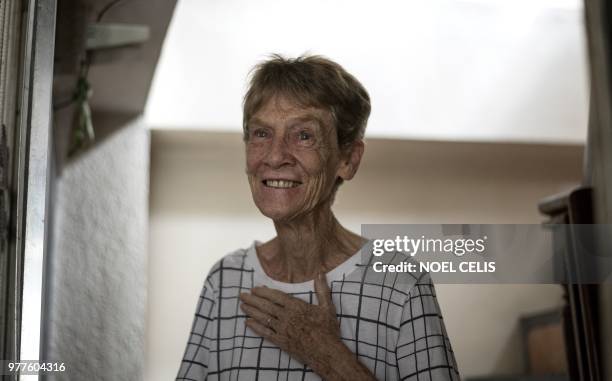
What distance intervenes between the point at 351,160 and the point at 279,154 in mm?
168

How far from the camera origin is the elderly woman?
5.28 feet

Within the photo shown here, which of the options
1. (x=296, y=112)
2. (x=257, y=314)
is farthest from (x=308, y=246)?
(x=296, y=112)

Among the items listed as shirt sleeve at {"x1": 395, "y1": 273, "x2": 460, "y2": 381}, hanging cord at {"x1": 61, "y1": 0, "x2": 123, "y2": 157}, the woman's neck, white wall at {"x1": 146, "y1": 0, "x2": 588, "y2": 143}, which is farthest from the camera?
hanging cord at {"x1": 61, "y1": 0, "x2": 123, "y2": 157}

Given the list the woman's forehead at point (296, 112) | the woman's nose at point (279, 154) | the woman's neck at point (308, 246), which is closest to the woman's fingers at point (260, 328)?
the woman's neck at point (308, 246)

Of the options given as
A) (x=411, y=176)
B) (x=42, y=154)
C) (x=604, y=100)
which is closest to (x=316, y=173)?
(x=411, y=176)

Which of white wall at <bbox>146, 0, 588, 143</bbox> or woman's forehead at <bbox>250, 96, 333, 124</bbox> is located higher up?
white wall at <bbox>146, 0, 588, 143</bbox>

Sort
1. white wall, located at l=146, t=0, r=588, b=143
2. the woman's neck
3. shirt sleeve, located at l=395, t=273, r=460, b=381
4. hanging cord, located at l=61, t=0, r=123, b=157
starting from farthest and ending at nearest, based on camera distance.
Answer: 1. hanging cord, located at l=61, t=0, r=123, b=157
2. white wall, located at l=146, t=0, r=588, b=143
3. the woman's neck
4. shirt sleeve, located at l=395, t=273, r=460, b=381

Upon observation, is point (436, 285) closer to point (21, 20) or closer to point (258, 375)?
point (258, 375)

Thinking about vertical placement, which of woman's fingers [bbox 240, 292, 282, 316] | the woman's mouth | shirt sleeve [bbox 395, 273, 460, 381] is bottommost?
shirt sleeve [bbox 395, 273, 460, 381]

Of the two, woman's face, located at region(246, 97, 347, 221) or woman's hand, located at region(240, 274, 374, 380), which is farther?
woman's face, located at region(246, 97, 347, 221)

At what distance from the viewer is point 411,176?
1.88 metres

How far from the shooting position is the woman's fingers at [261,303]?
1.66 meters

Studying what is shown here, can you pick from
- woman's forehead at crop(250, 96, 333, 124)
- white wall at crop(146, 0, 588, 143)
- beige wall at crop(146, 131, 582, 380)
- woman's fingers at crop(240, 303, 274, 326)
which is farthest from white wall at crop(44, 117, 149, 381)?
woman's forehead at crop(250, 96, 333, 124)

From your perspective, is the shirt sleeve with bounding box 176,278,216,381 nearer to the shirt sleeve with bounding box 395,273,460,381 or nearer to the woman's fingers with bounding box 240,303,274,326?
the woman's fingers with bounding box 240,303,274,326
